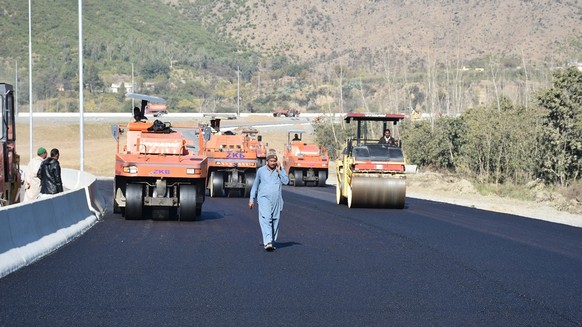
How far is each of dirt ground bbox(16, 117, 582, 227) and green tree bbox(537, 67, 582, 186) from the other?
11.9ft

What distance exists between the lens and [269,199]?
16.6 meters

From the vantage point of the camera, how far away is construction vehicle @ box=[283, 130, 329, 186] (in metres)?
44.8

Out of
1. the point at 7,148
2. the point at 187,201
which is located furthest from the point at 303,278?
the point at 187,201

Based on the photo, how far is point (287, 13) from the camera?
16625 centimetres

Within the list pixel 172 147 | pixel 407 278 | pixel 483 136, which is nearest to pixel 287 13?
pixel 483 136

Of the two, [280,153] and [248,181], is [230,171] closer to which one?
[248,181]

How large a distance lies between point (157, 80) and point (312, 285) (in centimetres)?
11838

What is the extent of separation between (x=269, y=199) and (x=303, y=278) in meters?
3.53

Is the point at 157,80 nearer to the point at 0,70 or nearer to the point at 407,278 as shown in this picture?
the point at 0,70

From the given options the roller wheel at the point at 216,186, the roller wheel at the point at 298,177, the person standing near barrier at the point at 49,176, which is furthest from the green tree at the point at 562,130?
the person standing near barrier at the point at 49,176

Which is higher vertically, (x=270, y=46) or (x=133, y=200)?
(x=270, y=46)

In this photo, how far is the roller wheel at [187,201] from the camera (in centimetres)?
2216

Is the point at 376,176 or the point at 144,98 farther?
the point at 376,176

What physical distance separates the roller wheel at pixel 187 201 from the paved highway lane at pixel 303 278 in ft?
1.71
